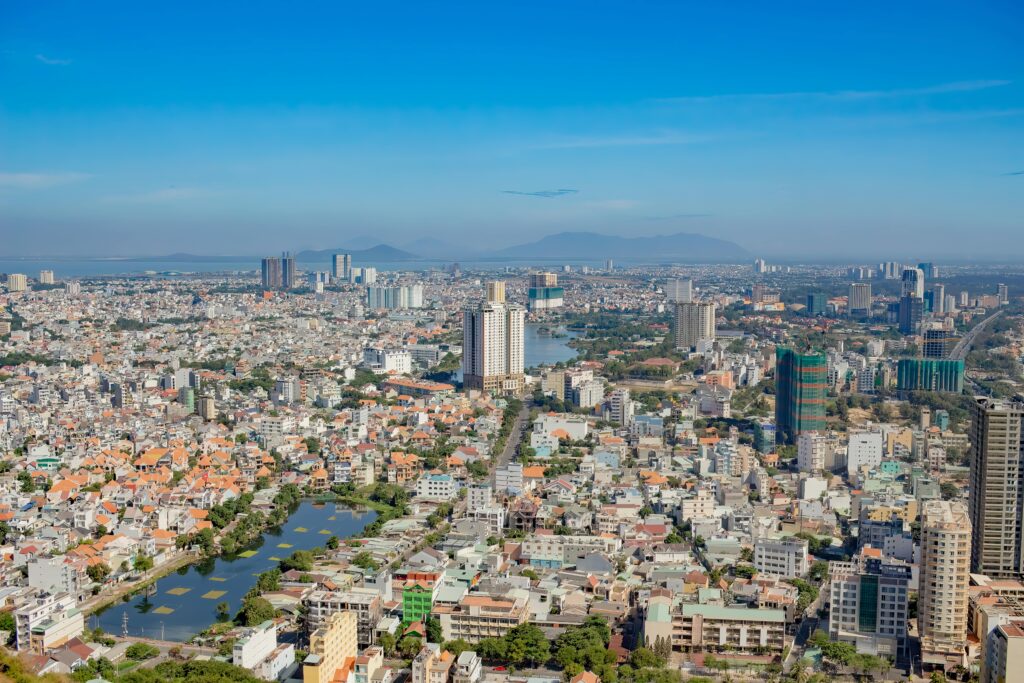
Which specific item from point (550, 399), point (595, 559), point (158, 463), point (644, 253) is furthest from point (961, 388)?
point (644, 253)

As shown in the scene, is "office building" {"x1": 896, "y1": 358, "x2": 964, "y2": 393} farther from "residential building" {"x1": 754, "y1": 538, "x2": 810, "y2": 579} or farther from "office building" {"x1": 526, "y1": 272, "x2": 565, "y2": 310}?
"office building" {"x1": 526, "y1": 272, "x2": 565, "y2": 310}

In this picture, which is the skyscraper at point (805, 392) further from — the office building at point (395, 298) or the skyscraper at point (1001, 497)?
the office building at point (395, 298)

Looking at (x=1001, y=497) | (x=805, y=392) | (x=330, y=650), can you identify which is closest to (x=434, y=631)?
(x=330, y=650)

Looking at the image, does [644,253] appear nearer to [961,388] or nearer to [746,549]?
[961,388]

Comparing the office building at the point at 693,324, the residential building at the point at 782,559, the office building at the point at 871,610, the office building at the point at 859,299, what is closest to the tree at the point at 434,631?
the office building at the point at 871,610

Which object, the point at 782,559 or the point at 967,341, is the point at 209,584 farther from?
the point at 967,341
